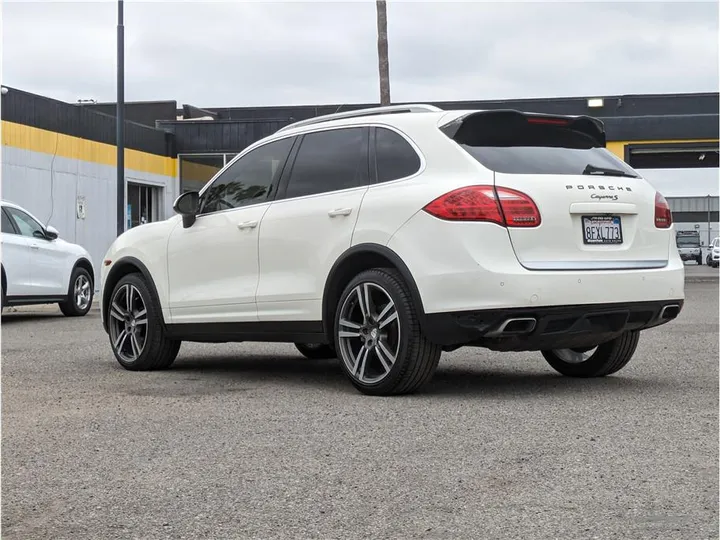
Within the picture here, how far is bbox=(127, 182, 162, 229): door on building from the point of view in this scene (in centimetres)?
3222

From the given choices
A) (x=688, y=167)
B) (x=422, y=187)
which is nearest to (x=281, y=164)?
(x=422, y=187)

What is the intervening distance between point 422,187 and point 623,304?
4.65 ft

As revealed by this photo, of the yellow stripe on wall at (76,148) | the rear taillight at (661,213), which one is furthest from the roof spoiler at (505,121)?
the yellow stripe on wall at (76,148)

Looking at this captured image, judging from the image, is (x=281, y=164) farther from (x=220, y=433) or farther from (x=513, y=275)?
(x=220, y=433)

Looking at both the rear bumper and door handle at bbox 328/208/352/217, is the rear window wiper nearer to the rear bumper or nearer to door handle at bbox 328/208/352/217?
the rear bumper

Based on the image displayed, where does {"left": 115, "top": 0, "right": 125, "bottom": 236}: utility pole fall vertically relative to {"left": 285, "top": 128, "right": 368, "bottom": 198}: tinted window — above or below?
above

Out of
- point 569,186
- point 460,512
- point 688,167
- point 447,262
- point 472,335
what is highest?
point 688,167

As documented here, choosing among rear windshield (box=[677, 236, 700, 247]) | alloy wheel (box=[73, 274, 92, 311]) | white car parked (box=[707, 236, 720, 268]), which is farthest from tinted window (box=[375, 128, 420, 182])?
rear windshield (box=[677, 236, 700, 247])

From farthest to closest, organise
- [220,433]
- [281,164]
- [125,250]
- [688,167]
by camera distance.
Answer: [688,167] < [125,250] < [281,164] < [220,433]

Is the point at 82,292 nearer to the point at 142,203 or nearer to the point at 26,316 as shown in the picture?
the point at 26,316

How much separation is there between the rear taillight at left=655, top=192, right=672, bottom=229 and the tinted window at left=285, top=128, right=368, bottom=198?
1.90m

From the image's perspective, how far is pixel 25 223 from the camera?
54.3 ft

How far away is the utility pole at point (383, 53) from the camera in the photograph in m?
26.5

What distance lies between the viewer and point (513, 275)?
262 inches
